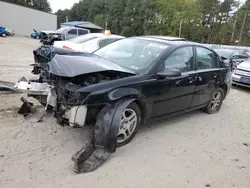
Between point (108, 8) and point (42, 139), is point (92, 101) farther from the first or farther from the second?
point (108, 8)

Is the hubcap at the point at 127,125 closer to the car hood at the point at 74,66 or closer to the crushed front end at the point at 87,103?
the crushed front end at the point at 87,103

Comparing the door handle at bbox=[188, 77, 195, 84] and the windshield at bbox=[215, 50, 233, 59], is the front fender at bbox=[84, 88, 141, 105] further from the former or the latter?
the windshield at bbox=[215, 50, 233, 59]

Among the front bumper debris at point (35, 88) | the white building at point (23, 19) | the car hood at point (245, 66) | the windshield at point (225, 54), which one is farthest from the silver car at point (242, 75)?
the white building at point (23, 19)

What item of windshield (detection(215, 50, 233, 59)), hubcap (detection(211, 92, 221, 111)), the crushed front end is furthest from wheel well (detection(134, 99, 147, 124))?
windshield (detection(215, 50, 233, 59))

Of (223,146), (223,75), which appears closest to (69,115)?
(223,146)

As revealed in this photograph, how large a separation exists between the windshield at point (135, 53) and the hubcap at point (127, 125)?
0.65m

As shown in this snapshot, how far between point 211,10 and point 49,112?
2168 inches

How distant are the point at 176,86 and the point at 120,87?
1160 mm

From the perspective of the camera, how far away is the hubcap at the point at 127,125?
3.35 meters

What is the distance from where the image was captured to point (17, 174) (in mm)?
2699

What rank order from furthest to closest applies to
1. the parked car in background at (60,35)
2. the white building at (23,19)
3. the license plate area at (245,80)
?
the white building at (23,19) < the parked car in background at (60,35) < the license plate area at (245,80)

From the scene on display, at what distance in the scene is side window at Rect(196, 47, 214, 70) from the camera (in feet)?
14.9

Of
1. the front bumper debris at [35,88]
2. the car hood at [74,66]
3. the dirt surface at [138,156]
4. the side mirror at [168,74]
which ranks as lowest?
the dirt surface at [138,156]

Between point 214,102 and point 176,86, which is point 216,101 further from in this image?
point 176,86
